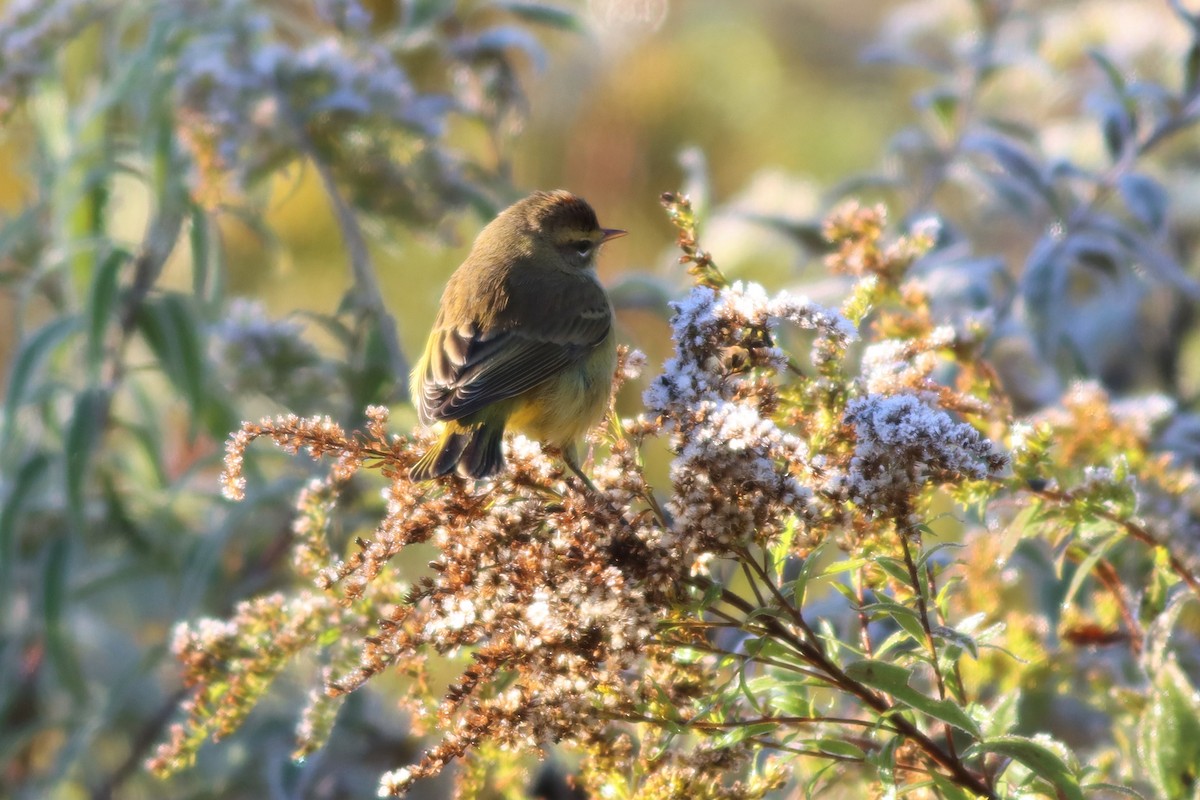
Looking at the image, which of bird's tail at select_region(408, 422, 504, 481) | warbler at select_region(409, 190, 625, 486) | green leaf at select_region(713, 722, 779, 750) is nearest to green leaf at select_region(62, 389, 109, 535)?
warbler at select_region(409, 190, 625, 486)

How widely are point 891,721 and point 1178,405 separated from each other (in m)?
2.06

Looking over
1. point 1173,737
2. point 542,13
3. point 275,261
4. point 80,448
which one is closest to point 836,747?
point 1173,737

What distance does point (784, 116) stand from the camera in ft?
26.1

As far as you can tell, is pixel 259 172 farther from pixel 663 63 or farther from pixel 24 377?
pixel 663 63

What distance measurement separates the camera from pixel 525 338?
2557 millimetres

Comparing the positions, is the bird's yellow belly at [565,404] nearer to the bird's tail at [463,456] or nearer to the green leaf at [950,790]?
the bird's tail at [463,456]

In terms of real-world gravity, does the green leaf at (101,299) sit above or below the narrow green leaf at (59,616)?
above

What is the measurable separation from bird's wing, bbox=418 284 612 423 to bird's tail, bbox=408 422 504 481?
0.28m

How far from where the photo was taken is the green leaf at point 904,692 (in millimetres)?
1121

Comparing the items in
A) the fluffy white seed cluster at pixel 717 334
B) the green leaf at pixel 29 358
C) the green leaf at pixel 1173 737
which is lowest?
the green leaf at pixel 1173 737

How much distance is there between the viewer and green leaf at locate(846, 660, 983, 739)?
1121mm

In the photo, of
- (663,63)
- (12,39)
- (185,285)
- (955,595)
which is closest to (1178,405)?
(955,595)

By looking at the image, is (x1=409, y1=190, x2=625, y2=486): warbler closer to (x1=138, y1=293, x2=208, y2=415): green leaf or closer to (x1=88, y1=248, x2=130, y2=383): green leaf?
(x1=138, y1=293, x2=208, y2=415): green leaf

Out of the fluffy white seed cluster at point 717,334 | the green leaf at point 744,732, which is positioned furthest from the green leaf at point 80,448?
the green leaf at point 744,732
